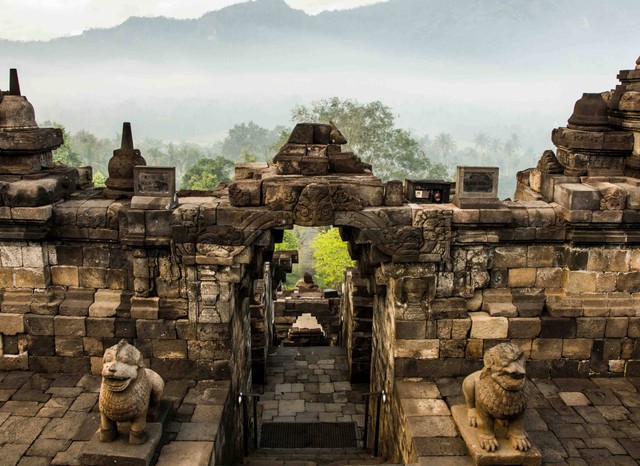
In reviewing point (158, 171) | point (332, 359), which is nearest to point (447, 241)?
point (158, 171)

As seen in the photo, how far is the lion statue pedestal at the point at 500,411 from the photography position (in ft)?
18.7

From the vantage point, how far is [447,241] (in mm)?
7297

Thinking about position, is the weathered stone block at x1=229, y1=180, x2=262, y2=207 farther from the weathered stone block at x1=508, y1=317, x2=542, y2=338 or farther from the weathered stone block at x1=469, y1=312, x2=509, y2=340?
the weathered stone block at x1=508, y1=317, x2=542, y2=338

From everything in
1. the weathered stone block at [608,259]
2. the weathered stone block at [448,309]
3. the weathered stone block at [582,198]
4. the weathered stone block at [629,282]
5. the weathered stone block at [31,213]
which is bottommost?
the weathered stone block at [448,309]

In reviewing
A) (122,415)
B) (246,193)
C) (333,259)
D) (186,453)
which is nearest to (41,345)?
(122,415)

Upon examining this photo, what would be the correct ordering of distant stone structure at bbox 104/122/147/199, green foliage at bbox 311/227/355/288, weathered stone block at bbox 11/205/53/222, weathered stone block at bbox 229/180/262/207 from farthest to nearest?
green foliage at bbox 311/227/355/288 → distant stone structure at bbox 104/122/147/199 → weathered stone block at bbox 11/205/53/222 → weathered stone block at bbox 229/180/262/207

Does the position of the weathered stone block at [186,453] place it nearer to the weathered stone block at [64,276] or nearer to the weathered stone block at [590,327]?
the weathered stone block at [64,276]

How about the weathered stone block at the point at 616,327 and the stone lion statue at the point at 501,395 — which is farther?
the weathered stone block at the point at 616,327

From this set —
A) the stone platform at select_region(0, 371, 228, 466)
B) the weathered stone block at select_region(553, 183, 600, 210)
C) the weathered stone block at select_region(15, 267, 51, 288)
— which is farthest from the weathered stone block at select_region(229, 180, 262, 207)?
the weathered stone block at select_region(553, 183, 600, 210)

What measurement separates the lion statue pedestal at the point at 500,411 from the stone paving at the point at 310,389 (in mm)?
4136

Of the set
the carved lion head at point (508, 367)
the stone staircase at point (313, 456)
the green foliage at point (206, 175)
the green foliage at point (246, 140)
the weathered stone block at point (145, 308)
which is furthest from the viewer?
the green foliage at point (246, 140)

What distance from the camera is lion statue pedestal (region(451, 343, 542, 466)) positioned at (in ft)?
18.7

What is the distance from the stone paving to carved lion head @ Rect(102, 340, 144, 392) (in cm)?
488

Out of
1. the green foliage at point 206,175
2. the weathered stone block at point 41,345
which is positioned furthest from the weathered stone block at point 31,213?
the green foliage at point 206,175
